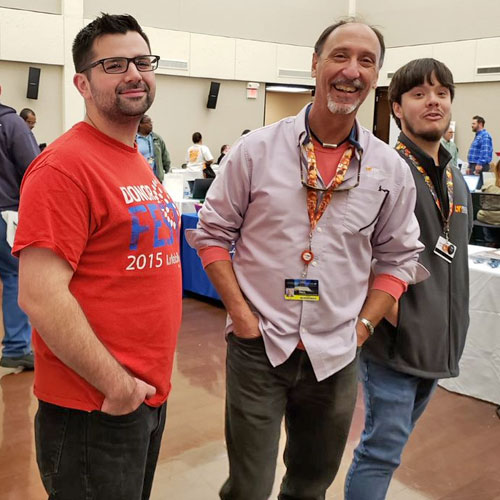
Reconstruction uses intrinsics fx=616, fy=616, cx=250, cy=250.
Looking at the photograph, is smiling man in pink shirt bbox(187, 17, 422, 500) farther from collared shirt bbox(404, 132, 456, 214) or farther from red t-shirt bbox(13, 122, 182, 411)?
red t-shirt bbox(13, 122, 182, 411)

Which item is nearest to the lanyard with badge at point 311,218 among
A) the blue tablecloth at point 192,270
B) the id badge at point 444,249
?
the id badge at point 444,249

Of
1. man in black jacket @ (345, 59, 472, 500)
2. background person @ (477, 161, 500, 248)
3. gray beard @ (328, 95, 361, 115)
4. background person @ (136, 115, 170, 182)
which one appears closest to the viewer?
gray beard @ (328, 95, 361, 115)

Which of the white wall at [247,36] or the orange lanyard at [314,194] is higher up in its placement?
the white wall at [247,36]

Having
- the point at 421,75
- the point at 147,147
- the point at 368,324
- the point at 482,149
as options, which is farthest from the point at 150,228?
the point at 482,149

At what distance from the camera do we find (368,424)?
1971 millimetres

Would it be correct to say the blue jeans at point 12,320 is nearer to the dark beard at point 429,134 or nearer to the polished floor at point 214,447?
the polished floor at point 214,447

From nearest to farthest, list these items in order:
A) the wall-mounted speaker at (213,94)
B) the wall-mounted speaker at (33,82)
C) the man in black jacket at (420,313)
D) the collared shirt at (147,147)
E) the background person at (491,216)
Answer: the man in black jacket at (420,313), the background person at (491,216), the collared shirt at (147,147), the wall-mounted speaker at (33,82), the wall-mounted speaker at (213,94)

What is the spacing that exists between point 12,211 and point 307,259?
238 centimetres

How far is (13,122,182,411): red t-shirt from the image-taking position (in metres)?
1.28

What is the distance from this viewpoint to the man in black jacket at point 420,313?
192cm

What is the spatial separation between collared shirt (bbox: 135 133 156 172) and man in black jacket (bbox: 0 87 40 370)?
351cm

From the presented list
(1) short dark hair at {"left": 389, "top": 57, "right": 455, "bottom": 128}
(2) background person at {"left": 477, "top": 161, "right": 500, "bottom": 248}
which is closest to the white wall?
(2) background person at {"left": 477, "top": 161, "right": 500, "bottom": 248}

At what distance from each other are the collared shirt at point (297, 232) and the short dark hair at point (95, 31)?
17.7 inches

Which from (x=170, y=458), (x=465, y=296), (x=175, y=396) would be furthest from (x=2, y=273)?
(x=465, y=296)
